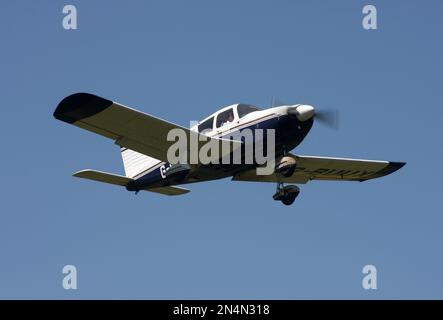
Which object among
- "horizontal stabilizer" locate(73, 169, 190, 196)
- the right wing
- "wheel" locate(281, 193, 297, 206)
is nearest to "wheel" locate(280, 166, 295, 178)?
the right wing

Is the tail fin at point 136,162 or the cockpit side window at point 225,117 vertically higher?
the cockpit side window at point 225,117

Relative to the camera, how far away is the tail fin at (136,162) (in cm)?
2502

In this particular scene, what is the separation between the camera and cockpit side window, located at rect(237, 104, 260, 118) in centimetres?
2266

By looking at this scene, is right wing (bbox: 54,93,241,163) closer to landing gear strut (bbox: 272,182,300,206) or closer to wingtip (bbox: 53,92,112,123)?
wingtip (bbox: 53,92,112,123)

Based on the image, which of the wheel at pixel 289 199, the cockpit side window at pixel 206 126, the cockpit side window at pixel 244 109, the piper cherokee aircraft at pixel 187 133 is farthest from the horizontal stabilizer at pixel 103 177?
the cockpit side window at pixel 244 109

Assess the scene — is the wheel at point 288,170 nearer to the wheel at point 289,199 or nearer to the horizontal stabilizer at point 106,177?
the wheel at point 289,199

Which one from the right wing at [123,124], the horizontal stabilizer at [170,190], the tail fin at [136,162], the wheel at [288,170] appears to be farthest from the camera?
the horizontal stabilizer at [170,190]

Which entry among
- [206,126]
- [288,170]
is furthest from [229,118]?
[288,170]

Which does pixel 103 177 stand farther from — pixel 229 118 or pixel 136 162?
pixel 229 118

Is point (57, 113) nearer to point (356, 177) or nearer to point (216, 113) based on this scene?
point (216, 113)

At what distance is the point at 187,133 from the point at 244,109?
6.10 feet

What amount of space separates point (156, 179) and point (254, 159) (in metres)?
3.44
